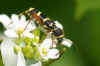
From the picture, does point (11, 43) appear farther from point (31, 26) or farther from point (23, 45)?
point (31, 26)

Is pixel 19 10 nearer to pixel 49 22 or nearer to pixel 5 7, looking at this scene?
pixel 5 7

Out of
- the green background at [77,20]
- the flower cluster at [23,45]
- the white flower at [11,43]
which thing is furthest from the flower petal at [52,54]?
the green background at [77,20]

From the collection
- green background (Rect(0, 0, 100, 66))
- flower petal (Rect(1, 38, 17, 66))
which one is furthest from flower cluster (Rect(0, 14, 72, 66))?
green background (Rect(0, 0, 100, 66))

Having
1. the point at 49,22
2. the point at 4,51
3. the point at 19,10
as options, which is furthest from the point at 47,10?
the point at 4,51

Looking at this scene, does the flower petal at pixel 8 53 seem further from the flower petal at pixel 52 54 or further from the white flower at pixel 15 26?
the flower petal at pixel 52 54

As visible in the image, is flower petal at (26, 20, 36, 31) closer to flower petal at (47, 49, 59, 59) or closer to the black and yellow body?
the black and yellow body

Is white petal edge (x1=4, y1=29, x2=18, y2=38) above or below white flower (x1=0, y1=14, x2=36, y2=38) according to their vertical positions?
below
